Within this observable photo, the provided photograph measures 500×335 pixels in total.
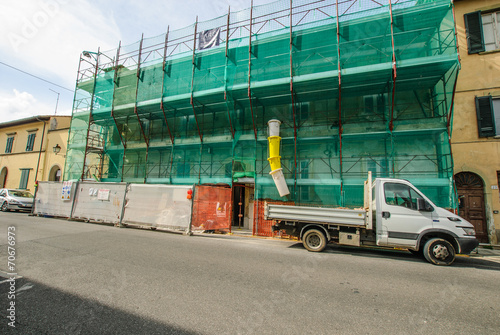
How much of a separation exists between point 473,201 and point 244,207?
11526mm

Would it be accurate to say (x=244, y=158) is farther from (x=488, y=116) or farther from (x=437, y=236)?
(x=488, y=116)

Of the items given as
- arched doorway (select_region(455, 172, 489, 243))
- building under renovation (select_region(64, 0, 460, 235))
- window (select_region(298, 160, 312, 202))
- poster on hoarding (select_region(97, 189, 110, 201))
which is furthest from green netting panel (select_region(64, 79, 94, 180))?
arched doorway (select_region(455, 172, 489, 243))

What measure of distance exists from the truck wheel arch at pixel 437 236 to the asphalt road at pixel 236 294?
526 millimetres

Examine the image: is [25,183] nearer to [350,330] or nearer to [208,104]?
[208,104]

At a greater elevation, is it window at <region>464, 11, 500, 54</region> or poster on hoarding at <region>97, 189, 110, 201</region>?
window at <region>464, 11, 500, 54</region>

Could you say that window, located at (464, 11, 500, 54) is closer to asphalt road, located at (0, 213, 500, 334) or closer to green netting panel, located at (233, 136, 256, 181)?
asphalt road, located at (0, 213, 500, 334)

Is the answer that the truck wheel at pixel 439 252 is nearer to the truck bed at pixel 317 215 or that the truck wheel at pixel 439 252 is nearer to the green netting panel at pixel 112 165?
the truck bed at pixel 317 215

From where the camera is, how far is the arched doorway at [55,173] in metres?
22.0

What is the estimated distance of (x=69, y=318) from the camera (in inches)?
112

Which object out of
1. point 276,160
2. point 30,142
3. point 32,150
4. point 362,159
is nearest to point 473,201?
point 362,159

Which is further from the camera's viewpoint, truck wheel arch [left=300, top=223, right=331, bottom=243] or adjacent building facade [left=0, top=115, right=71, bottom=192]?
adjacent building facade [left=0, top=115, right=71, bottom=192]

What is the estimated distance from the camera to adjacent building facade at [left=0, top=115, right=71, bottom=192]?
22.1 metres

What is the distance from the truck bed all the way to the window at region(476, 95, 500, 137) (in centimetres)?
929

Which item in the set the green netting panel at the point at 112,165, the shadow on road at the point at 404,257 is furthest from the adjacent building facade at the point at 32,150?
the shadow on road at the point at 404,257
